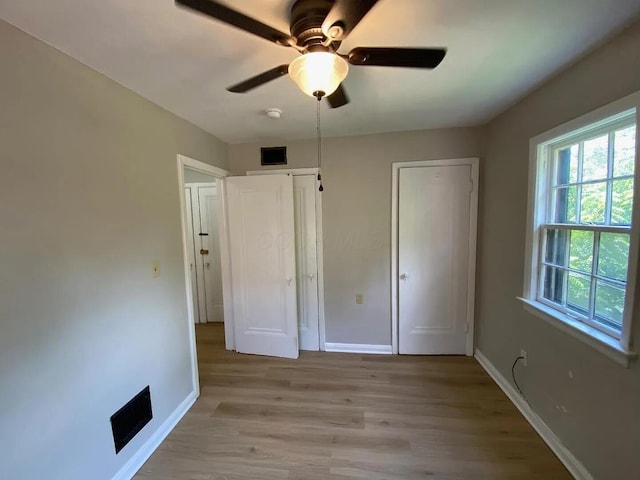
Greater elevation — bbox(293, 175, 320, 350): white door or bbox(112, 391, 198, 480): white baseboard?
bbox(293, 175, 320, 350): white door

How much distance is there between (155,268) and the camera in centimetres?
192

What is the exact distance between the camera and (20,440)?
1150 millimetres

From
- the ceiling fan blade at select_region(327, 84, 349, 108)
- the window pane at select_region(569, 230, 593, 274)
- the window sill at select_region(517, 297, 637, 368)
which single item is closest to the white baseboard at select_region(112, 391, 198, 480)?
the ceiling fan blade at select_region(327, 84, 349, 108)

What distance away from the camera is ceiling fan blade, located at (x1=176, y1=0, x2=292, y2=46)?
0.85 m

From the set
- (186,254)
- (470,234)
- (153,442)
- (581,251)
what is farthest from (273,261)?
(581,251)

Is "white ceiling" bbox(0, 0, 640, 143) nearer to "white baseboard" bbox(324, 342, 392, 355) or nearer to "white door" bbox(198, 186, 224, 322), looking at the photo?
"white door" bbox(198, 186, 224, 322)

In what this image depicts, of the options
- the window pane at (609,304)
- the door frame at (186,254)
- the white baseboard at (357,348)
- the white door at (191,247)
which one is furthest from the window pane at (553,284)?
the white door at (191,247)

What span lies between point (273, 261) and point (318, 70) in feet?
6.97

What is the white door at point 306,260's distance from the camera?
3.02 metres

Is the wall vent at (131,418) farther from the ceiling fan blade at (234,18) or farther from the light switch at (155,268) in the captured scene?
the ceiling fan blade at (234,18)

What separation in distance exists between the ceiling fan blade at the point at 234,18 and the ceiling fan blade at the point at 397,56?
0.90 ft

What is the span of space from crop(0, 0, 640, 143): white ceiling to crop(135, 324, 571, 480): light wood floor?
2322 millimetres

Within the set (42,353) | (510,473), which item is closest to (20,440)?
(42,353)

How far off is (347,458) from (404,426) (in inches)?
19.7
